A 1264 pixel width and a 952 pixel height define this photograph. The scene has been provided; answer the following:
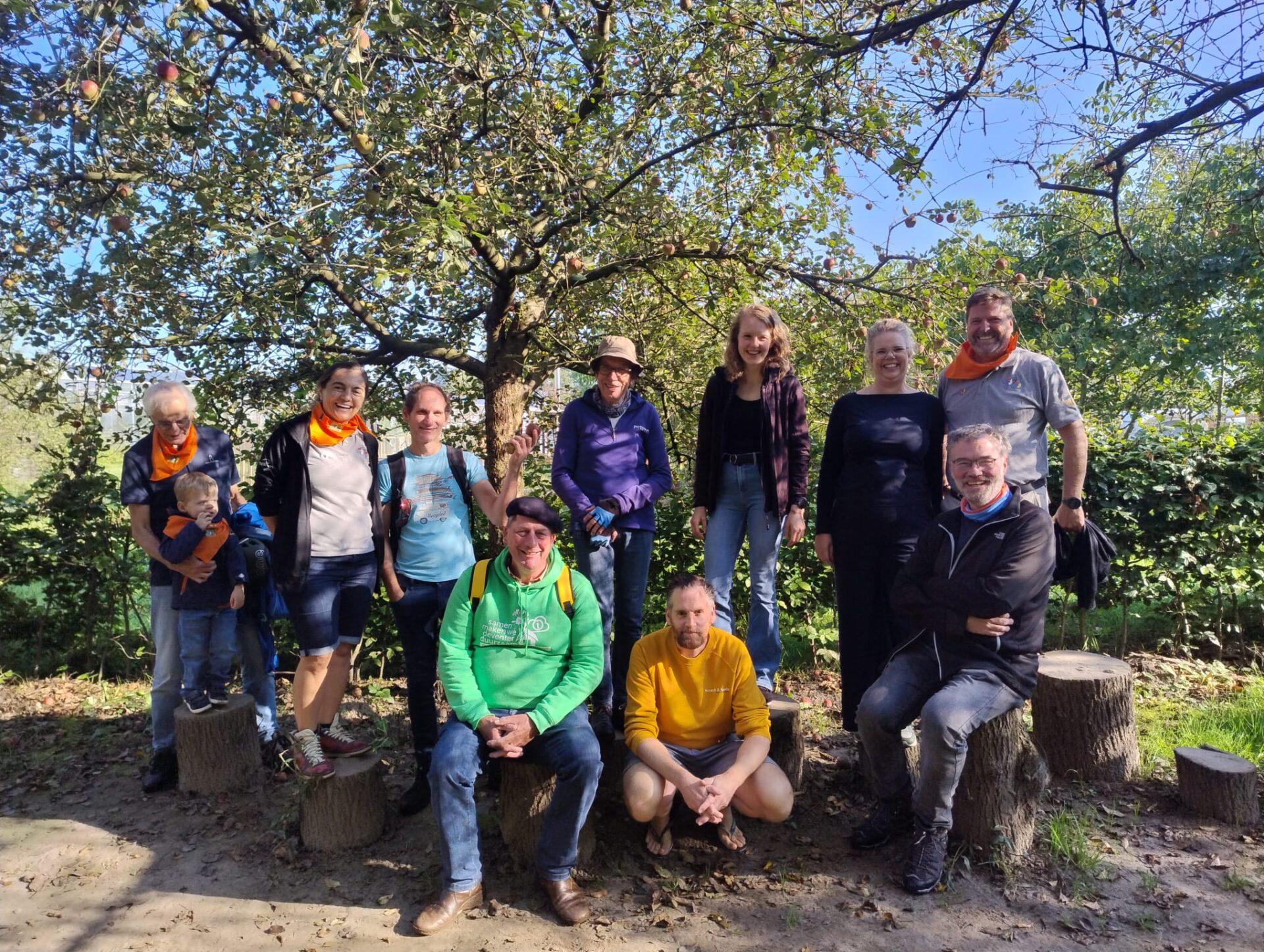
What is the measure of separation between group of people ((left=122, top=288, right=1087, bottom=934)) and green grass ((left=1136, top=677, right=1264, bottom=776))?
1802 millimetres

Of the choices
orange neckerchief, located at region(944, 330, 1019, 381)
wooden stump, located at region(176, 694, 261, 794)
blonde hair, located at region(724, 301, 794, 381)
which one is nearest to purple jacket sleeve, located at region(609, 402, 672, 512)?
blonde hair, located at region(724, 301, 794, 381)

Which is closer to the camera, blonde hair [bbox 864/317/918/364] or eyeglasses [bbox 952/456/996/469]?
eyeglasses [bbox 952/456/996/469]

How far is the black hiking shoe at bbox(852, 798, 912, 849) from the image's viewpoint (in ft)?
11.0

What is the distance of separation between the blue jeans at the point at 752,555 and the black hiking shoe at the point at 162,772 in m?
2.98

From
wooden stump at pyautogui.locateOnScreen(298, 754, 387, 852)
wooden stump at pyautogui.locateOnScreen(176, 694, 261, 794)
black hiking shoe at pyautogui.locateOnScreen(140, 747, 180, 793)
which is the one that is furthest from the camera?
black hiking shoe at pyautogui.locateOnScreen(140, 747, 180, 793)

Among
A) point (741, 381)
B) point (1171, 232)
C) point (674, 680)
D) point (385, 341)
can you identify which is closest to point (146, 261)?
point (385, 341)

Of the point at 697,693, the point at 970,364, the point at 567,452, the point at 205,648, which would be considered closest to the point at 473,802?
the point at 697,693

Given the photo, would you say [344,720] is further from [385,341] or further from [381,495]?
[385,341]

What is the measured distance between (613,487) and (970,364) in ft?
5.73

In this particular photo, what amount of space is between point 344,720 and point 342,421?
228 centimetres

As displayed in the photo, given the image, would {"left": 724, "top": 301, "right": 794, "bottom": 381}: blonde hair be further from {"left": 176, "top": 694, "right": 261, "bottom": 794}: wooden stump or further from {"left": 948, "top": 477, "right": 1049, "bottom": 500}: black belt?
{"left": 176, "top": 694, "right": 261, "bottom": 794}: wooden stump

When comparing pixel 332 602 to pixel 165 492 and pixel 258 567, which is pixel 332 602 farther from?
pixel 165 492

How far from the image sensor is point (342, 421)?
11.7ft

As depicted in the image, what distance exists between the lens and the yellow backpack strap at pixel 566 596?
3248 mm
